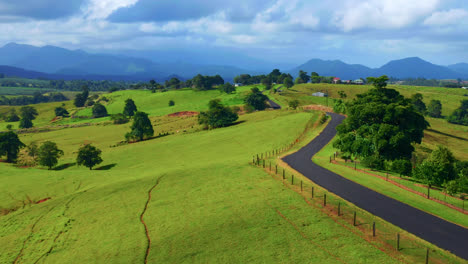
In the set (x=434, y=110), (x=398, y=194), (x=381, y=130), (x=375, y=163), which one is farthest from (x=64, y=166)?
(x=434, y=110)

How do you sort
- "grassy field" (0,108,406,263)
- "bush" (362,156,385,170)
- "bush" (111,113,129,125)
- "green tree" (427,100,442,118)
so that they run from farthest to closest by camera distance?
1. "green tree" (427,100,442,118)
2. "bush" (111,113,129,125)
3. "bush" (362,156,385,170)
4. "grassy field" (0,108,406,263)

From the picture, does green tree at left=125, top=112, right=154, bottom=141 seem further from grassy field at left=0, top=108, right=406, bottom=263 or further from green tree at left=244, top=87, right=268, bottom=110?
green tree at left=244, top=87, right=268, bottom=110

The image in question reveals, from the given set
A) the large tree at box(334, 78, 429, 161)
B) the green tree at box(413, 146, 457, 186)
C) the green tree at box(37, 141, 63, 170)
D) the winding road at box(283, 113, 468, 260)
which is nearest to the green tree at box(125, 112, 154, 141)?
the green tree at box(37, 141, 63, 170)

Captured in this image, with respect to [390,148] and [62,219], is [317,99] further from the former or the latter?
[62,219]

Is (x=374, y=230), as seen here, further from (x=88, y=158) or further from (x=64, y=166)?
(x=64, y=166)

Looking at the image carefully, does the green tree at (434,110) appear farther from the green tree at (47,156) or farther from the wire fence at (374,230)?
the green tree at (47,156)

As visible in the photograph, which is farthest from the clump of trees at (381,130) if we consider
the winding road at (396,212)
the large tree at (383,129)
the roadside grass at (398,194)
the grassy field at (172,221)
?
the grassy field at (172,221)
